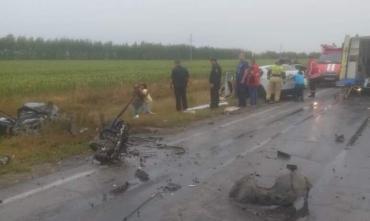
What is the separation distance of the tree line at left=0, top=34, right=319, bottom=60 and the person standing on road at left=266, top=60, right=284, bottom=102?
72.6 m

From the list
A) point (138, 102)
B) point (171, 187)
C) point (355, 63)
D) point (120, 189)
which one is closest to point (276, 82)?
point (355, 63)

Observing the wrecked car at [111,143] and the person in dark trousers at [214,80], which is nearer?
the wrecked car at [111,143]

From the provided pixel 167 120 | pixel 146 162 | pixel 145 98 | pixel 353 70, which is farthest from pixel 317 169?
pixel 353 70

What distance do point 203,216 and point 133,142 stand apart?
5243 millimetres

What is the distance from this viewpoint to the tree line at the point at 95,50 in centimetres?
9231

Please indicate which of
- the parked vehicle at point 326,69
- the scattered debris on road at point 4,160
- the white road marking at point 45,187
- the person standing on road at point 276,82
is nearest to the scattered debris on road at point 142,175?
the white road marking at point 45,187

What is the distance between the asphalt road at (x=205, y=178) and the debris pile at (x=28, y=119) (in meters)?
3.03

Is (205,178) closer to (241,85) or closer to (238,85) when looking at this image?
(241,85)

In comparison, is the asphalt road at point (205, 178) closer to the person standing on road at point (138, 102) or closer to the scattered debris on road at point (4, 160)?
the scattered debris on road at point (4, 160)

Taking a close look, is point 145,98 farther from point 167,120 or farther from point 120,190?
point 120,190

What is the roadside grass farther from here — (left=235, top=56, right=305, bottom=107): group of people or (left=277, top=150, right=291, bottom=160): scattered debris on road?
(left=277, top=150, right=291, bottom=160): scattered debris on road

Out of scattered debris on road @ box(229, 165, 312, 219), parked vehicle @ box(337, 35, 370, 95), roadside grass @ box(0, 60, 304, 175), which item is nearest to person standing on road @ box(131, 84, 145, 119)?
roadside grass @ box(0, 60, 304, 175)

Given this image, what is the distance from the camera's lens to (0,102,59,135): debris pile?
39.9ft

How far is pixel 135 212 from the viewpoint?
5977 mm
